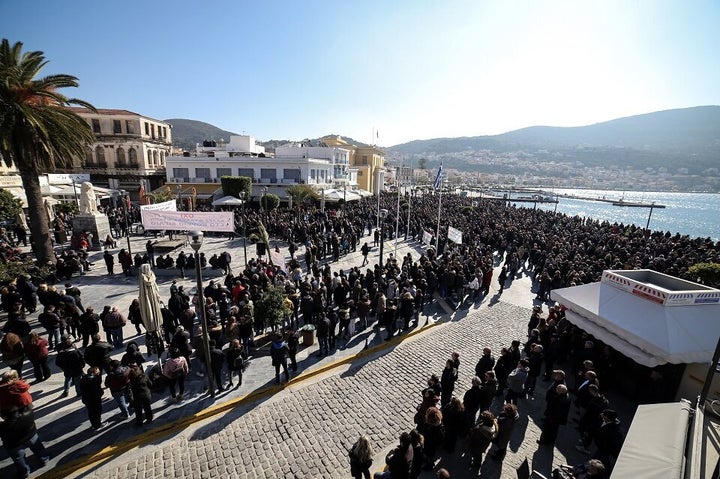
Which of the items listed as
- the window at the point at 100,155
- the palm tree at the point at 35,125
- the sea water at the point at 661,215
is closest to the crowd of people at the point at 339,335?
the palm tree at the point at 35,125

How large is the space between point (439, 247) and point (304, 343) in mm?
13681

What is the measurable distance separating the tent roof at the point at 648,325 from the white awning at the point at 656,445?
8.82ft

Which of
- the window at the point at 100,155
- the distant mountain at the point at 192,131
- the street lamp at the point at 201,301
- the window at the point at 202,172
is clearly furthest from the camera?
the distant mountain at the point at 192,131

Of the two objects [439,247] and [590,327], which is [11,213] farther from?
[590,327]

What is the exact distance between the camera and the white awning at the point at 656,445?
3549mm

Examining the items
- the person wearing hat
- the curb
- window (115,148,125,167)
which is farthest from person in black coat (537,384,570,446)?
window (115,148,125,167)

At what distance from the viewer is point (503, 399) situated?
7.96m

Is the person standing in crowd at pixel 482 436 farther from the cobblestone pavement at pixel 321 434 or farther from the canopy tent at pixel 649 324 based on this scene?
the canopy tent at pixel 649 324

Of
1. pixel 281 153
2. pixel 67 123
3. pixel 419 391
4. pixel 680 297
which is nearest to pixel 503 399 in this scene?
pixel 419 391

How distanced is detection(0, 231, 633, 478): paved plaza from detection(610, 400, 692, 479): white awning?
2286 mm

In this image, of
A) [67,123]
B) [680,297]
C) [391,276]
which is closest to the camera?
[680,297]

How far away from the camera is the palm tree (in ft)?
43.1

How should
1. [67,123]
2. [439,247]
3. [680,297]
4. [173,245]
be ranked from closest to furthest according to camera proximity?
[680,297] < [67,123] < [173,245] < [439,247]

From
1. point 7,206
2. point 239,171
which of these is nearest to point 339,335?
point 7,206
